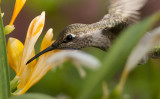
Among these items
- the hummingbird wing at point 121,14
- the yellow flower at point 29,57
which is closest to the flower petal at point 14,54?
the yellow flower at point 29,57

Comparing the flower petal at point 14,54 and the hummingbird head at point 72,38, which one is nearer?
the flower petal at point 14,54

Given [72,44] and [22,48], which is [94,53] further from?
[22,48]

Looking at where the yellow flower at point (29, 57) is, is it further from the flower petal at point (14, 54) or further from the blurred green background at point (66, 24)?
the blurred green background at point (66, 24)

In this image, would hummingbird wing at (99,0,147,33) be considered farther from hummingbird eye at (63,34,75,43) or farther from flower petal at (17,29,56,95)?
flower petal at (17,29,56,95)

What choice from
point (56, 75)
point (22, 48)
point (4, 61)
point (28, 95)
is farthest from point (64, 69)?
point (28, 95)

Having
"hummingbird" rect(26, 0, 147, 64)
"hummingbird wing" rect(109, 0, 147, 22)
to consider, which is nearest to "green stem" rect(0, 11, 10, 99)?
"hummingbird" rect(26, 0, 147, 64)

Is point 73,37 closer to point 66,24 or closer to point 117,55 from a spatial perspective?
point 117,55

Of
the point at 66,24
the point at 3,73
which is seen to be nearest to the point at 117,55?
the point at 3,73
